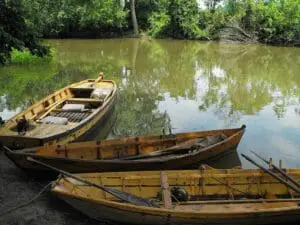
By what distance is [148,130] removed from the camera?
12.1 metres

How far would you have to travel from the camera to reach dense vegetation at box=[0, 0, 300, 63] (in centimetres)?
3559

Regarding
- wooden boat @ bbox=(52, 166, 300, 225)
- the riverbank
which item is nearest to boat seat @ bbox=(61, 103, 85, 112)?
the riverbank

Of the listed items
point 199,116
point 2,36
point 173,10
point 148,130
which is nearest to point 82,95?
point 148,130

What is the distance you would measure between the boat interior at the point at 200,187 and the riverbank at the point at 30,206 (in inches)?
19.5

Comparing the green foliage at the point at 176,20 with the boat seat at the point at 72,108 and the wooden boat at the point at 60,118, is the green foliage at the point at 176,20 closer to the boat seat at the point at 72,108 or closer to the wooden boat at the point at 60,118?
the wooden boat at the point at 60,118

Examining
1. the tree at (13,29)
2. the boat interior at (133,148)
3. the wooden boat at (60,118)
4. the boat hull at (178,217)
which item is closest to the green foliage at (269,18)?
the wooden boat at (60,118)

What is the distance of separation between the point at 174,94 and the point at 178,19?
78.1ft

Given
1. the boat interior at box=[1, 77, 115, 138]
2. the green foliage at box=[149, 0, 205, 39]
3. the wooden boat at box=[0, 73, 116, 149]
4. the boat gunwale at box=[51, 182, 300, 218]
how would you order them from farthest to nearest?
the green foliage at box=[149, 0, 205, 39] → the boat interior at box=[1, 77, 115, 138] → the wooden boat at box=[0, 73, 116, 149] → the boat gunwale at box=[51, 182, 300, 218]

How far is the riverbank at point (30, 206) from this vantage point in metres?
6.78

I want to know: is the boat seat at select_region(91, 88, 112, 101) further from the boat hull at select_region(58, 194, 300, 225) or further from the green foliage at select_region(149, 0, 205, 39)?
the green foliage at select_region(149, 0, 205, 39)

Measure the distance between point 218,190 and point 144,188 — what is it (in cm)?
136

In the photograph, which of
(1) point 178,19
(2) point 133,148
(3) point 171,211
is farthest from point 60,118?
(1) point 178,19

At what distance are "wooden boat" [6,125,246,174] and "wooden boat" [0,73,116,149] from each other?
75cm

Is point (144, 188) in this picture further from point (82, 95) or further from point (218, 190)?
point (82, 95)
